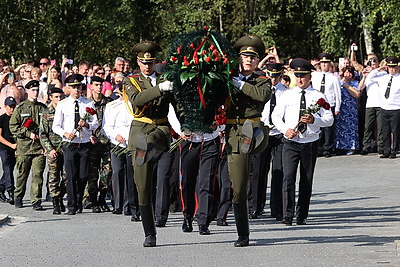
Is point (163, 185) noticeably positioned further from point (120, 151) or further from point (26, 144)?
point (26, 144)

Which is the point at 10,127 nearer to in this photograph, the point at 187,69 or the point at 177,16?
the point at 187,69

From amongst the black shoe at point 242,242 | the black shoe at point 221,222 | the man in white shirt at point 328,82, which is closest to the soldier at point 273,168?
the black shoe at point 221,222

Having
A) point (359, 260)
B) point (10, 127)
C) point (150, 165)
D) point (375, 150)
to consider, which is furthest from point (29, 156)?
point (375, 150)

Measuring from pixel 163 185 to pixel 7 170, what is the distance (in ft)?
16.3

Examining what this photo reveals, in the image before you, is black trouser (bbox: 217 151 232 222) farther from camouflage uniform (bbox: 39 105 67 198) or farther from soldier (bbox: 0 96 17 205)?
soldier (bbox: 0 96 17 205)

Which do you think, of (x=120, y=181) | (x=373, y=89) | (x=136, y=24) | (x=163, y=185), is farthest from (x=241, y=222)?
(x=136, y=24)

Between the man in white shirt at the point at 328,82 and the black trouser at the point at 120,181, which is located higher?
the man in white shirt at the point at 328,82

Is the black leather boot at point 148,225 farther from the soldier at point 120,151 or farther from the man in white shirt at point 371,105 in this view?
the man in white shirt at point 371,105

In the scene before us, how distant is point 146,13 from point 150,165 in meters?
40.4

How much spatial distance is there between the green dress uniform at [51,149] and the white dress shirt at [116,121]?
100cm

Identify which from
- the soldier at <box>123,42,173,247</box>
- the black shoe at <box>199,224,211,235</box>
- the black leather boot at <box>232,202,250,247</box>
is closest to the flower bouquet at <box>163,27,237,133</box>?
the soldier at <box>123,42,173,247</box>

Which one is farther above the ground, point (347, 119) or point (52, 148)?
point (52, 148)

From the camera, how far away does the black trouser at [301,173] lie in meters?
14.6

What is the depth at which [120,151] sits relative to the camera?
53.3 feet
